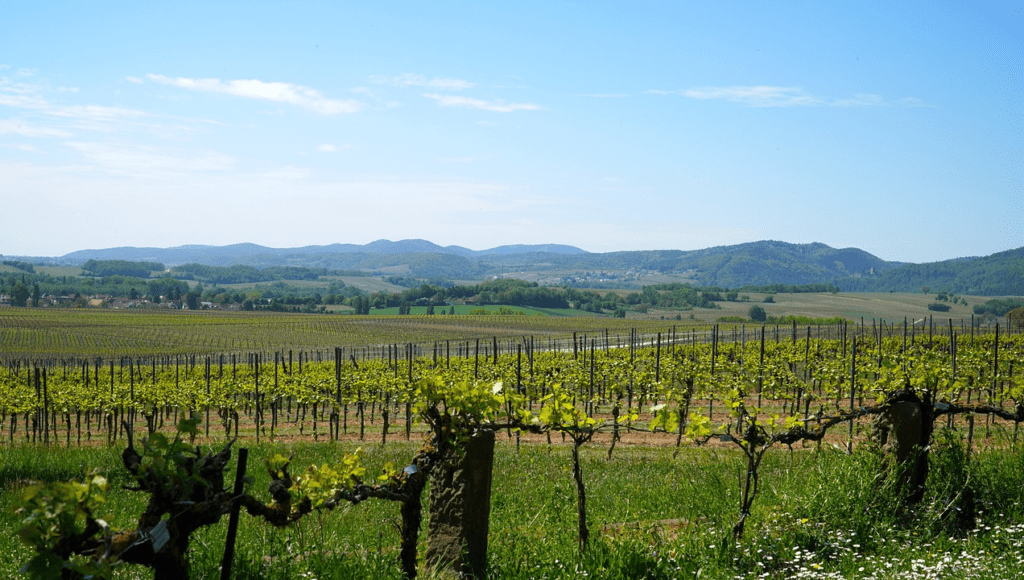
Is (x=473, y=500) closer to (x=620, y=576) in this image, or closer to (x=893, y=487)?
(x=620, y=576)

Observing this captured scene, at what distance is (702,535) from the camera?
17.8 feet

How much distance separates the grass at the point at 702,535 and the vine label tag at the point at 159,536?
4.30 ft

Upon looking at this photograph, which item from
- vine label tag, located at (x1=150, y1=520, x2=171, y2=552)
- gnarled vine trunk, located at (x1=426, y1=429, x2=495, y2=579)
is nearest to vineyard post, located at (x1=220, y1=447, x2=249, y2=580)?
vine label tag, located at (x1=150, y1=520, x2=171, y2=552)

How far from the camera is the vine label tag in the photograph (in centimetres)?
299

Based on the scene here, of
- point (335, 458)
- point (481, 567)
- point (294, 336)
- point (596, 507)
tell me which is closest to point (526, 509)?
point (596, 507)

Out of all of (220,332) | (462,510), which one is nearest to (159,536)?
(462,510)

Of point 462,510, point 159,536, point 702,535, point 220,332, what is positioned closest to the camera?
point 159,536

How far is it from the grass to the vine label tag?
1.31 metres

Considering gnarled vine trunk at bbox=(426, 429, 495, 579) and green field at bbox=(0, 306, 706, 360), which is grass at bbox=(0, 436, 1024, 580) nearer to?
gnarled vine trunk at bbox=(426, 429, 495, 579)

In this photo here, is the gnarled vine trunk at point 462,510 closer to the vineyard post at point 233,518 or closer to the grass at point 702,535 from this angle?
the grass at point 702,535

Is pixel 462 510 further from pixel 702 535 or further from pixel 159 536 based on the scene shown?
pixel 159 536

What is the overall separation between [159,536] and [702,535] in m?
3.98

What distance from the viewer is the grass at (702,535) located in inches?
184

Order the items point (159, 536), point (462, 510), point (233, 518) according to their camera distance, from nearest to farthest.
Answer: point (159, 536) < point (233, 518) < point (462, 510)
